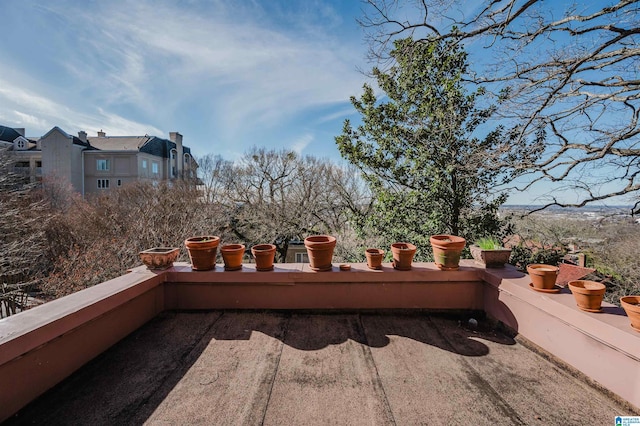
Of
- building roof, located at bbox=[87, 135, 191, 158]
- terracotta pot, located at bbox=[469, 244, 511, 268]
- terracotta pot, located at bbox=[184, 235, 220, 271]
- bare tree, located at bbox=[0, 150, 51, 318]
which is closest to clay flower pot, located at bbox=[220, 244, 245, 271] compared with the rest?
terracotta pot, located at bbox=[184, 235, 220, 271]

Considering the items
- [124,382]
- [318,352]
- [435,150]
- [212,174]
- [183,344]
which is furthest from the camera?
[212,174]

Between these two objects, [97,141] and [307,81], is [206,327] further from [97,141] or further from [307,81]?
[97,141]

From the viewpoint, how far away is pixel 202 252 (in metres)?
2.56

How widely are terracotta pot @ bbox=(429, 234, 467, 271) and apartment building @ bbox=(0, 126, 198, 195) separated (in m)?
18.7

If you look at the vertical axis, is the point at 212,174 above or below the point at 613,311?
above

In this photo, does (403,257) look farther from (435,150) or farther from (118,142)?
(118,142)

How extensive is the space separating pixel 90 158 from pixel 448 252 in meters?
27.4

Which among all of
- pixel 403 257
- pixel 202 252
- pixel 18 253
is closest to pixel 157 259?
pixel 202 252

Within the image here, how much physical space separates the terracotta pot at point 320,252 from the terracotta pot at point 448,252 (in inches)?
40.7

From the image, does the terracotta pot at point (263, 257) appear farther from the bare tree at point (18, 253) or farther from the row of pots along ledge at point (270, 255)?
the bare tree at point (18, 253)

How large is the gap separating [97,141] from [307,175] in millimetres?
20185

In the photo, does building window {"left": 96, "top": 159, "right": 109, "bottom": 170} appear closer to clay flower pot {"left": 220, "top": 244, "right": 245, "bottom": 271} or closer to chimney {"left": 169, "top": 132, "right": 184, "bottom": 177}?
chimney {"left": 169, "top": 132, "right": 184, "bottom": 177}

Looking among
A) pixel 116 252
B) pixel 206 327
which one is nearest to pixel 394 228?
pixel 206 327

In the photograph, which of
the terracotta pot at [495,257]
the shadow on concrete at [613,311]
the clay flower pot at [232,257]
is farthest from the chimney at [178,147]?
the shadow on concrete at [613,311]
